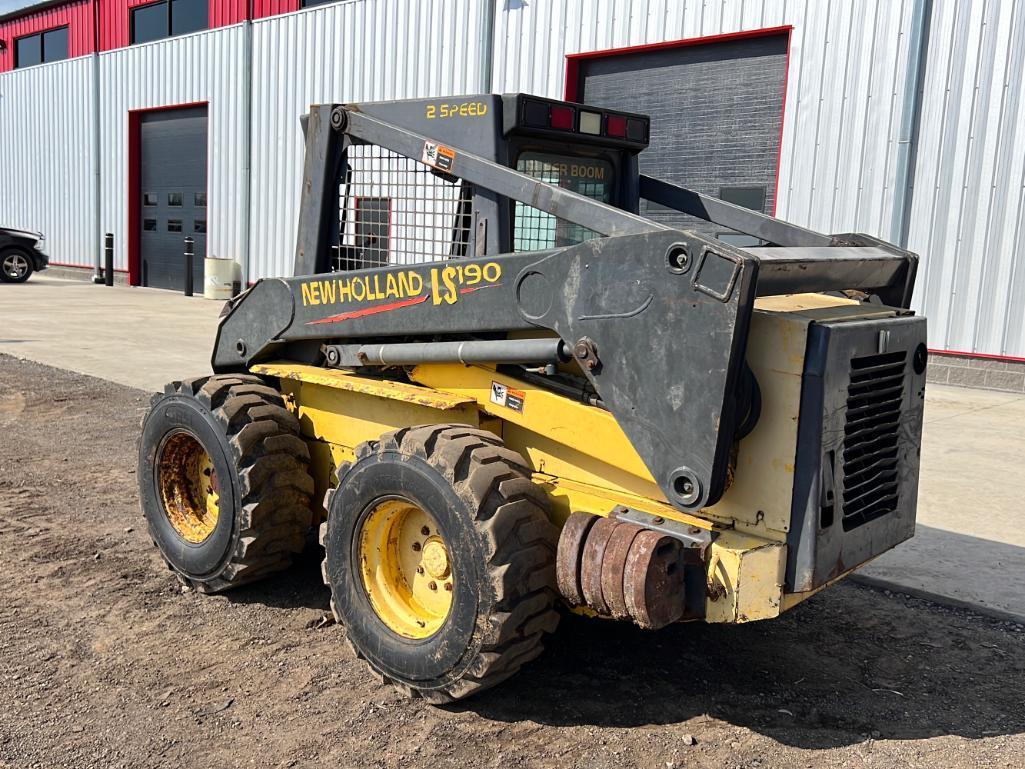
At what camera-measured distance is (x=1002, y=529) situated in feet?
19.2

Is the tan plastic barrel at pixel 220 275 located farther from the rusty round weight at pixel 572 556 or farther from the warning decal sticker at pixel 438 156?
the rusty round weight at pixel 572 556

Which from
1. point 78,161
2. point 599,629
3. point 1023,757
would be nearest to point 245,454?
point 599,629

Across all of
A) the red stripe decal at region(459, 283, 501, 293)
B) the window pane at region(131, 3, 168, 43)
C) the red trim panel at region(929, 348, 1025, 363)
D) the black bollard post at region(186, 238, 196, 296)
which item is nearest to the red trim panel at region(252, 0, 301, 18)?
the window pane at region(131, 3, 168, 43)

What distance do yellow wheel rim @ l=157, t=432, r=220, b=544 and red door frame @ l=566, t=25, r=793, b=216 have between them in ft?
30.1

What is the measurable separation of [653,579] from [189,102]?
20802mm

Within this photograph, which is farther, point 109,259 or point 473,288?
point 109,259

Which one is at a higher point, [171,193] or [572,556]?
[171,193]

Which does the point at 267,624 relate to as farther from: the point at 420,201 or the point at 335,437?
the point at 420,201

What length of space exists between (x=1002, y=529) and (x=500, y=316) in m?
3.93

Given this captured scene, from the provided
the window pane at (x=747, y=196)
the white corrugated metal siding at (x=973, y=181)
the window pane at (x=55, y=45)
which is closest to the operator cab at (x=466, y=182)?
the white corrugated metal siding at (x=973, y=181)

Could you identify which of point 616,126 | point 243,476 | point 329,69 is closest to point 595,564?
point 243,476

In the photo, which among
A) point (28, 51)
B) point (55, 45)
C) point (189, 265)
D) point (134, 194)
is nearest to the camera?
point (189, 265)

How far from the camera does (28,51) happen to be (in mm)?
27562

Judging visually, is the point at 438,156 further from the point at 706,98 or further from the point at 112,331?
the point at 112,331
